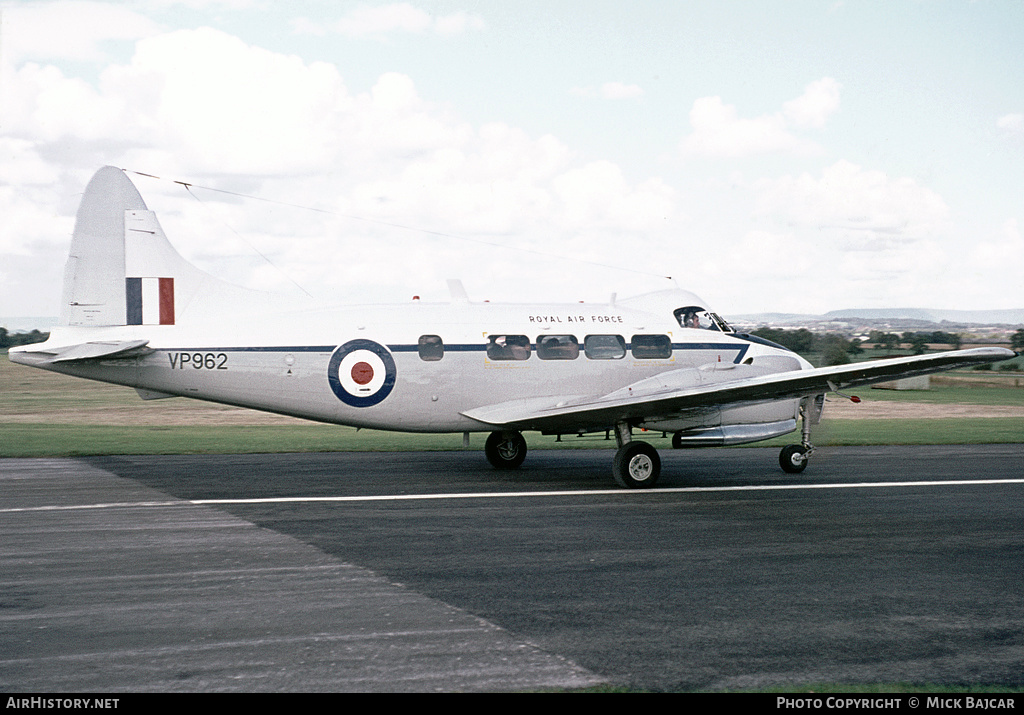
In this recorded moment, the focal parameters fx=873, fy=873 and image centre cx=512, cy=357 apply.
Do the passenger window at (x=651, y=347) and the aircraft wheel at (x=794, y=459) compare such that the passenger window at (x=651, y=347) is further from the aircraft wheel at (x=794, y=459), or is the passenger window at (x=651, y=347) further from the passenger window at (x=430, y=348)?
the passenger window at (x=430, y=348)

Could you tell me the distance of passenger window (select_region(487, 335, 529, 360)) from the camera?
1853 centimetres

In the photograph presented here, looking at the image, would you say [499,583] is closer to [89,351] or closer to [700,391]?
[700,391]

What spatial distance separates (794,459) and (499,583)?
11.2 metres

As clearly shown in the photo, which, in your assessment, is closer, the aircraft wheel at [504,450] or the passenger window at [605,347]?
the passenger window at [605,347]

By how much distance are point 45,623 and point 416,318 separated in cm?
1094

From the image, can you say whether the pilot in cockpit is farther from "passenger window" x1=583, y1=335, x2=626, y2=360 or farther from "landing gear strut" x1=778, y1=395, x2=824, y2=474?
"landing gear strut" x1=778, y1=395, x2=824, y2=474

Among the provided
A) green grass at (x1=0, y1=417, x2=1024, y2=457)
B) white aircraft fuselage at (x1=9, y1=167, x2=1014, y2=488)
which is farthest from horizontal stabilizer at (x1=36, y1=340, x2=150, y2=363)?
green grass at (x1=0, y1=417, x2=1024, y2=457)

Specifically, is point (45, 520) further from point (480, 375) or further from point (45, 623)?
point (480, 375)

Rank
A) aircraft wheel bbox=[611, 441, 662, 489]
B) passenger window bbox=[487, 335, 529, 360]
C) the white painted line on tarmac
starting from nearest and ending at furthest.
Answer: the white painted line on tarmac → aircraft wheel bbox=[611, 441, 662, 489] → passenger window bbox=[487, 335, 529, 360]

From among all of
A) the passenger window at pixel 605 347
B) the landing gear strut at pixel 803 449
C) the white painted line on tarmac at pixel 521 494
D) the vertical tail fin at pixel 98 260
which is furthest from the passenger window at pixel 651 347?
the vertical tail fin at pixel 98 260

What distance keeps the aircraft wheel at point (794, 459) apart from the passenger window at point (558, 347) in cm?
518

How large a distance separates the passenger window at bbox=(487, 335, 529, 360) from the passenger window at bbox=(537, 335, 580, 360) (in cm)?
33

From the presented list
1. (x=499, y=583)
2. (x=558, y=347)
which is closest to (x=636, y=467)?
(x=558, y=347)

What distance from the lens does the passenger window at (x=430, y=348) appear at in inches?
715
